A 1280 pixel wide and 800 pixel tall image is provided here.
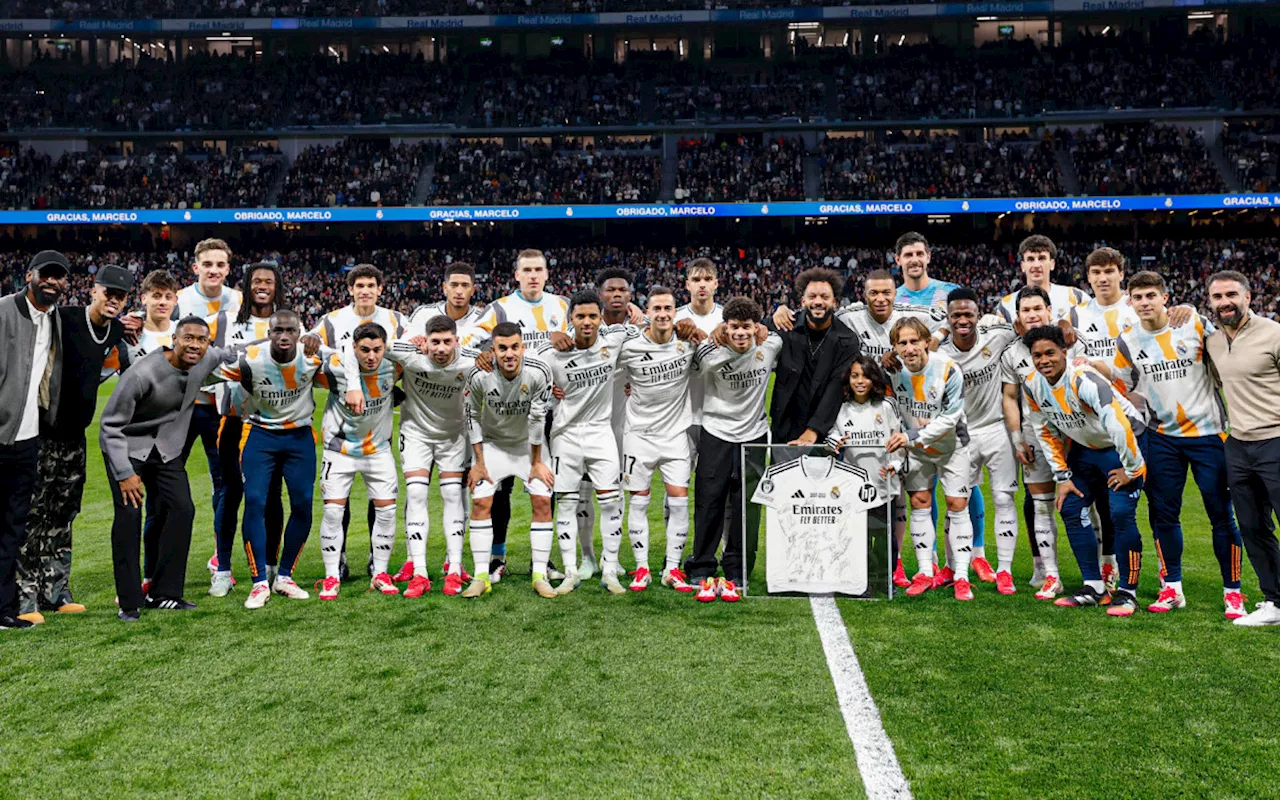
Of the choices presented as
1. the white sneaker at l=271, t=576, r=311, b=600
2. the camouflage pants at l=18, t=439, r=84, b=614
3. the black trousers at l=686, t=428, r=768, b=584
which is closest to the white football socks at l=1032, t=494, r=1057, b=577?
the black trousers at l=686, t=428, r=768, b=584

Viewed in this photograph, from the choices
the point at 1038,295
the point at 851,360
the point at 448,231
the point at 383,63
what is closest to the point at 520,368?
the point at 851,360

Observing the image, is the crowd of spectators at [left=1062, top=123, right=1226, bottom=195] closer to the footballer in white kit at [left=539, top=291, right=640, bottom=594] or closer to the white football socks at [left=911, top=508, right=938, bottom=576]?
the white football socks at [left=911, top=508, right=938, bottom=576]

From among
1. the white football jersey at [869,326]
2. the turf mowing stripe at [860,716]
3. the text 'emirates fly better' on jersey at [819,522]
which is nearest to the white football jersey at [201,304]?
the text 'emirates fly better' on jersey at [819,522]

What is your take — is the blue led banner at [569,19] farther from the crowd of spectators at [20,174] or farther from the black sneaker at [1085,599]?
the black sneaker at [1085,599]

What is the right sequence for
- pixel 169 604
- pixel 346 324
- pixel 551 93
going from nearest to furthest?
pixel 169 604, pixel 346 324, pixel 551 93

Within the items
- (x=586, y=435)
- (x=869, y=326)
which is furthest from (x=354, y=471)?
(x=869, y=326)

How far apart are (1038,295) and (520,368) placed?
3.58 m

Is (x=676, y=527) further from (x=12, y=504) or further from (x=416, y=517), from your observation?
(x=12, y=504)

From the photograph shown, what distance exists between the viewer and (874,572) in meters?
6.10

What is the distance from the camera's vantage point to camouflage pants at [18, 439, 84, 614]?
19.2ft

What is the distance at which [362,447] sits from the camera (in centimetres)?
646

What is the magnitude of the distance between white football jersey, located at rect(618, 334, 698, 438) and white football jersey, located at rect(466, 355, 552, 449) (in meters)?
0.59

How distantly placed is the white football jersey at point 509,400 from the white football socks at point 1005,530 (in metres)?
3.26

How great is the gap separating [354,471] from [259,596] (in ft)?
3.35
